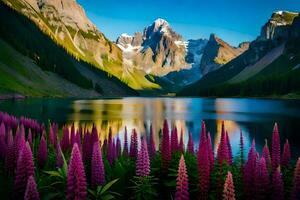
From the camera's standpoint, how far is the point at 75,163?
7531 mm

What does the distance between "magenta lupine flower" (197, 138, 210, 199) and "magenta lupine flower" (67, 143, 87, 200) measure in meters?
3.40

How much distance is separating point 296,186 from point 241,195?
1823 millimetres

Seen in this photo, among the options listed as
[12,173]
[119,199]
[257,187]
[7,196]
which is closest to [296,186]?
[257,187]

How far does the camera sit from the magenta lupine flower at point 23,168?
31.6 ft

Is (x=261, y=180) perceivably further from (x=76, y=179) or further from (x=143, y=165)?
(x=76, y=179)

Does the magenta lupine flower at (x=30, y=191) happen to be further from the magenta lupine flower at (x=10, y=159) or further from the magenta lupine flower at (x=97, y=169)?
the magenta lupine flower at (x=10, y=159)

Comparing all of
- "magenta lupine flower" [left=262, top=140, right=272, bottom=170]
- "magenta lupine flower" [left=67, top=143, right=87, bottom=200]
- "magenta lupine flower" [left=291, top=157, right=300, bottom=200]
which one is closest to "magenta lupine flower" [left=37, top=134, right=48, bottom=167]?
"magenta lupine flower" [left=67, top=143, right=87, bottom=200]

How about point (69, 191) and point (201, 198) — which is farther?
point (201, 198)

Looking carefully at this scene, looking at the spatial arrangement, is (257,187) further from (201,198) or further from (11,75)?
(11,75)

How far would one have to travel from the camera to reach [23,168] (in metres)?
9.76

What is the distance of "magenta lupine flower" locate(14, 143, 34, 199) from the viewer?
9.62 metres

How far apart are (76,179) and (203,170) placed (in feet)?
12.1

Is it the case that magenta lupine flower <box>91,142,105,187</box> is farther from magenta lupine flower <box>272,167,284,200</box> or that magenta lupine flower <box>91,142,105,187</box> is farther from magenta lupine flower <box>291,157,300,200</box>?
magenta lupine flower <box>291,157,300,200</box>

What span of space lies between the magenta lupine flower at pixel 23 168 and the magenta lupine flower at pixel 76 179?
221 cm
